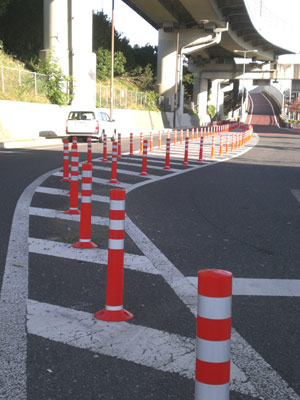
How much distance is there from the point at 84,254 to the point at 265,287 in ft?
6.94

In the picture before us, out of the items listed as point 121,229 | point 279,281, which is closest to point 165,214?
point 279,281

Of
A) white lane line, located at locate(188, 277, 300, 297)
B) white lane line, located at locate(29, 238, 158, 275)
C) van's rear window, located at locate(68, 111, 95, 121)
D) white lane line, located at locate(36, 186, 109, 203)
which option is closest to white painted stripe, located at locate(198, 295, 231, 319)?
white lane line, located at locate(188, 277, 300, 297)

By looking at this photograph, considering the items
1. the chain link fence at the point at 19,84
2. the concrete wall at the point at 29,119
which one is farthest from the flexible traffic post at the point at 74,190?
the chain link fence at the point at 19,84

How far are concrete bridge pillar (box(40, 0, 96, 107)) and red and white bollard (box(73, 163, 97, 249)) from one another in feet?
101

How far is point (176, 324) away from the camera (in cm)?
408

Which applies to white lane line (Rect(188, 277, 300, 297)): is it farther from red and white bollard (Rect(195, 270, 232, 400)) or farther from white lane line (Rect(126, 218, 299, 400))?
red and white bollard (Rect(195, 270, 232, 400))

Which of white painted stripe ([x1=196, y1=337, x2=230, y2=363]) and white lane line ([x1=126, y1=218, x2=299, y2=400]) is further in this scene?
white lane line ([x1=126, y1=218, x2=299, y2=400])

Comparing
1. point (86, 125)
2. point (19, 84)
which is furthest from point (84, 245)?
point (19, 84)

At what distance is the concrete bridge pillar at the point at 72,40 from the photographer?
35.9 m

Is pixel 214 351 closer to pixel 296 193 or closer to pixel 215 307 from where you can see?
pixel 215 307

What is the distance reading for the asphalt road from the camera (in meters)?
3.21

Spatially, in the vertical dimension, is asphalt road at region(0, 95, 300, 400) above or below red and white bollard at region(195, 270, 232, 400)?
below

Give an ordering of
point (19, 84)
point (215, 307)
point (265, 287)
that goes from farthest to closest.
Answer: point (19, 84), point (265, 287), point (215, 307)

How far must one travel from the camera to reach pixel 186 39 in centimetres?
6153
